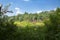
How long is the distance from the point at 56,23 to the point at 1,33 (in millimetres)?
1906

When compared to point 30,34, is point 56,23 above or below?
above

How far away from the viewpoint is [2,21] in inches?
209

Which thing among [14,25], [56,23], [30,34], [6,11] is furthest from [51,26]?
[6,11]

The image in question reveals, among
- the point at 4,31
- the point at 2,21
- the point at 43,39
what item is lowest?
the point at 43,39

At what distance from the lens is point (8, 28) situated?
5.41 m

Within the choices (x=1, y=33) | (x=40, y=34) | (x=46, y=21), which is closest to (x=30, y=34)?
(x=40, y=34)

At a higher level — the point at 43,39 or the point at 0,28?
the point at 0,28

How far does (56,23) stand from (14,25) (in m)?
1.45

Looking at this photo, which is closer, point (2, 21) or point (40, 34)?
point (2, 21)

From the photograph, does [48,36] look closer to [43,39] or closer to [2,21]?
[43,39]

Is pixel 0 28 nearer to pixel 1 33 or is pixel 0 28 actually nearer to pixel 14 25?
pixel 1 33

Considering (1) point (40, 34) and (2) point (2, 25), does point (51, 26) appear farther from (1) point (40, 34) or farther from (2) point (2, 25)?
(2) point (2, 25)

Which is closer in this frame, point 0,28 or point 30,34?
point 0,28

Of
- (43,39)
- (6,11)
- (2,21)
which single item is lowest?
(43,39)
